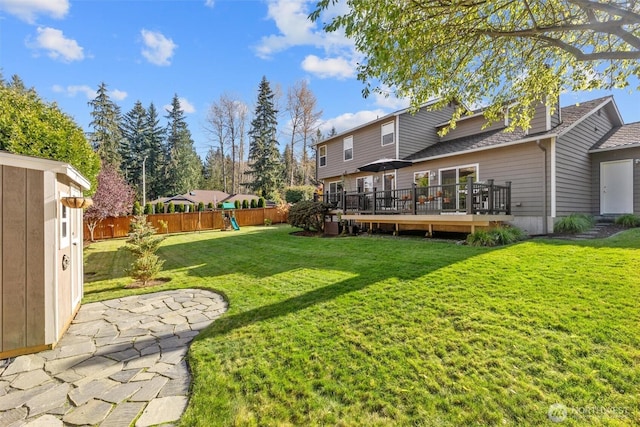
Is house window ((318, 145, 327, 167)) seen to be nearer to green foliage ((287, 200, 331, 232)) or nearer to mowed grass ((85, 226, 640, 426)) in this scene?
green foliage ((287, 200, 331, 232))

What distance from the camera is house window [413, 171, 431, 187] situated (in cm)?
1309

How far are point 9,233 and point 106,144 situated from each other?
34325mm

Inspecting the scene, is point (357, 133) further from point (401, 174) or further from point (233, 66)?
point (233, 66)

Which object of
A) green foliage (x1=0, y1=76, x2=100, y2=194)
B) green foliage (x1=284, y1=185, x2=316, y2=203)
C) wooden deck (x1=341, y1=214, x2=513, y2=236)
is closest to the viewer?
wooden deck (x1=341, y1=214, x2=513, y2=236)

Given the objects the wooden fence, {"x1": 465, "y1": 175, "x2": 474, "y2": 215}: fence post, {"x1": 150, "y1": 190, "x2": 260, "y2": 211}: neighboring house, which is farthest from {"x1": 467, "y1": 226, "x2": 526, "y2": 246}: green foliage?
{"x1": 150, "y1": 190, "x2": 260, "y2": 211}: neighboring house

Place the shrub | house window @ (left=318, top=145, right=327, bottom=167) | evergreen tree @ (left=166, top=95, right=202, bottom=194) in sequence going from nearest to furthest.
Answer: the shrub, house window @ (left=318, top=145, right=327, bottom=167), evergreen tree @ (left=166, top=95, right=202, bottom=194)

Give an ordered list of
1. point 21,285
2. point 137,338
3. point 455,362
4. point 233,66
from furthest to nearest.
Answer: point 233,66 → point 137,338 → point 21,285 → point 455,362

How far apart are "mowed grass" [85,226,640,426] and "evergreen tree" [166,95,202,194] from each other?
31.2m

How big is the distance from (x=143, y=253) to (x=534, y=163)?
1184cm

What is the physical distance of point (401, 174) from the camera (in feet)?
47.8

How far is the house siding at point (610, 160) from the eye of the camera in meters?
10.4

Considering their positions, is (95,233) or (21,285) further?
(95,233)

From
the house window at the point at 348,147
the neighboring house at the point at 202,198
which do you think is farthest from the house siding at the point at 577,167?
the neighboring house at the point at 202,198

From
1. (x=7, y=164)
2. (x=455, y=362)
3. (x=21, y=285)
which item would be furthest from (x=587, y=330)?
(x=7, y=164)
